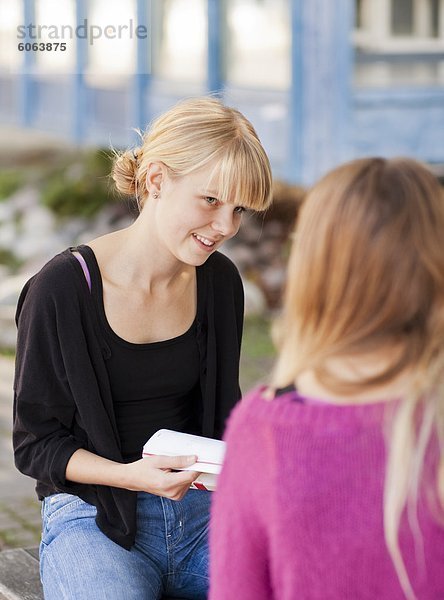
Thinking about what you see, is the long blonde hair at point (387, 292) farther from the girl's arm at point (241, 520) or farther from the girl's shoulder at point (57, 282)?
the girl's shoulder at point (57, 282)

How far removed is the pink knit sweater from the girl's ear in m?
1.03

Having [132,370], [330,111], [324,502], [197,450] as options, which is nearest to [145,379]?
[132,370]

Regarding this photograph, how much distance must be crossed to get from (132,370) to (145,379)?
0.04 m

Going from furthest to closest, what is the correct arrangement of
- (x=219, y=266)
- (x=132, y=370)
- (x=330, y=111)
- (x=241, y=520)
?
1. (x=330, y=111)
2. (x=219, y=266)
3. (x=132, y=370)
4. (x=241, y=520)

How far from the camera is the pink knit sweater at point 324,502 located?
1.59m

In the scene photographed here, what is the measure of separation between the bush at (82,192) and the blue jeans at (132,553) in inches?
340

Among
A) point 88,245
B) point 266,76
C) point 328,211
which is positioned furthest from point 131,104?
point 328,211

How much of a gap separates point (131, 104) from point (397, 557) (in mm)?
8460

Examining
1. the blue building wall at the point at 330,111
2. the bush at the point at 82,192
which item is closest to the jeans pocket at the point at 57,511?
the blue building wall at the point at 330,111

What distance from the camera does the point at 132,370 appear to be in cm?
262

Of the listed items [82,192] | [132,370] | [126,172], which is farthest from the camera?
[82,192]

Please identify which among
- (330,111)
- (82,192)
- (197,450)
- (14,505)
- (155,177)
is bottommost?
(14,505)

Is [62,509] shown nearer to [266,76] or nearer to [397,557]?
[397,557]

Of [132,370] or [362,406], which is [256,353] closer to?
[132,370]
